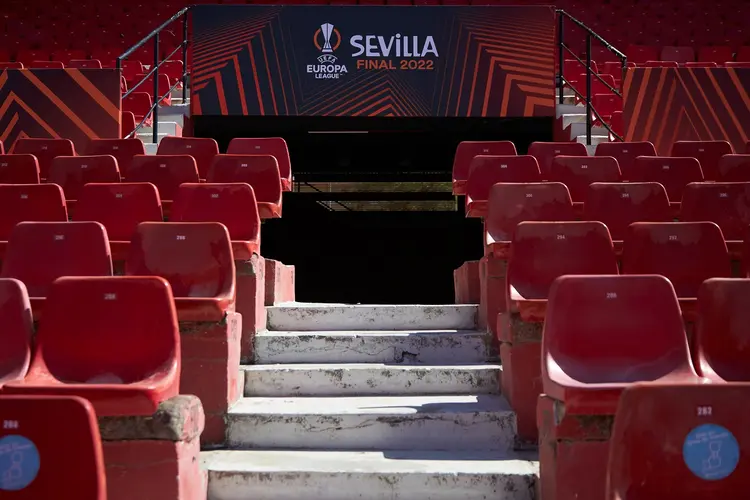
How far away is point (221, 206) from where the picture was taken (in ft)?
14.0

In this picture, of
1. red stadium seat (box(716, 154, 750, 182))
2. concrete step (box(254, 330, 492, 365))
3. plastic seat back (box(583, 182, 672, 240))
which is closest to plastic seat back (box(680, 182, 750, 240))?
plastic seat back (box(583, 182, 672, 240))

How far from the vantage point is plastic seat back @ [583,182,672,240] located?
4363mm

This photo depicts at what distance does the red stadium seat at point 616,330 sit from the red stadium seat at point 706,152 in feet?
11.6

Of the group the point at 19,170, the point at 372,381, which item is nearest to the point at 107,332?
the point at 372,381

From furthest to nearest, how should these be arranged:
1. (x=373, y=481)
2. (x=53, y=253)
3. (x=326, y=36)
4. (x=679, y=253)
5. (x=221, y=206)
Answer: (x=326, y=36), (x=221, y=206), (x=679, y=253), (x=53, y=253), (x=373, y=481)

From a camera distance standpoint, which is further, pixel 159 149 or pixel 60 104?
pixel 60 104

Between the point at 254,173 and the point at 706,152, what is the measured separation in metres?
3.31

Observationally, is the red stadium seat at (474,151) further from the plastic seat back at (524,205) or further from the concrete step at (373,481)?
the concrete step at (373,481)

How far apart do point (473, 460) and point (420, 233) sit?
433 centimetres

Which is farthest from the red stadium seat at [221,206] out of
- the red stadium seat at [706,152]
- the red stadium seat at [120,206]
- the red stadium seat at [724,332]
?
the red stadium seat at [706,152]

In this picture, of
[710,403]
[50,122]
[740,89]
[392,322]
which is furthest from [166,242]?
[740,89]

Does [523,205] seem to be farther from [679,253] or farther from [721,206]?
[721,206]

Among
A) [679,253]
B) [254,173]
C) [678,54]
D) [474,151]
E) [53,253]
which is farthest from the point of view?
[678,54]

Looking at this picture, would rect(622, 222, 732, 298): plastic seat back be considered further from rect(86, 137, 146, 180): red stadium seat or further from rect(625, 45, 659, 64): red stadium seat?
rect(625, 45, 659, 64): red stadium seat
